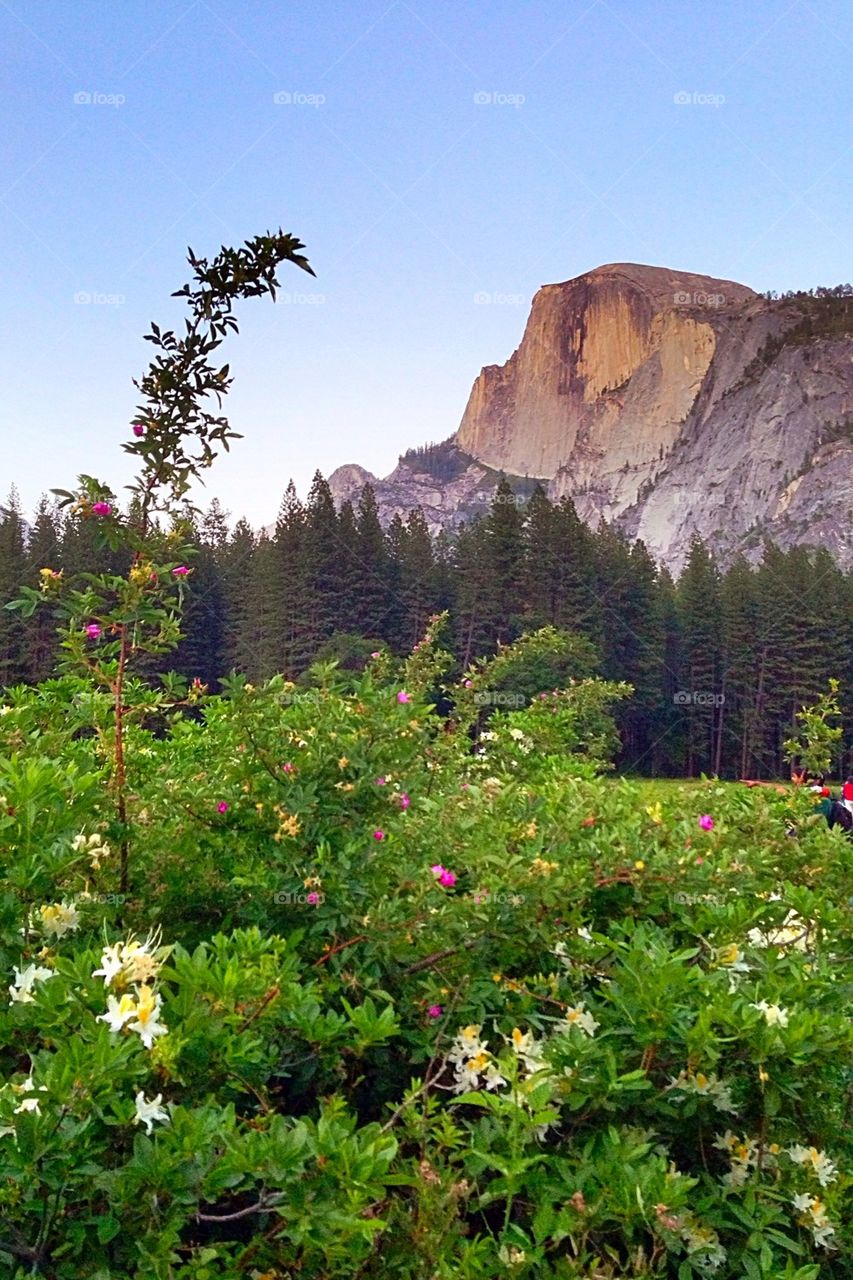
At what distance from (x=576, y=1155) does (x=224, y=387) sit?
Result: 196cm

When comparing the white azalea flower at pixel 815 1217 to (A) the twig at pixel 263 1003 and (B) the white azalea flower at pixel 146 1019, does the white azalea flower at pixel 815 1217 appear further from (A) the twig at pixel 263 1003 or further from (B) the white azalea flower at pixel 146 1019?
(B) the white azalea flower at pixel 146 1019

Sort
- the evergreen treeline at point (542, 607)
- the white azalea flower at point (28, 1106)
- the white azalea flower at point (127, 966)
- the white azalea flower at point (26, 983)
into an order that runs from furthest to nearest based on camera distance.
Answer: the evergreen treeline at point (542, 607)
the white azalea flower at point (26, 983)
the white azalea flower at point (127, 966)
the white azalea flower at point (28, 1106)

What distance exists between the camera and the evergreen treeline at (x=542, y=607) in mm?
43031

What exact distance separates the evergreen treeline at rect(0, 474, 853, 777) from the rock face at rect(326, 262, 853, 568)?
2241 inches

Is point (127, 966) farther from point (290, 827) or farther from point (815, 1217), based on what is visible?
point (815, 1217)

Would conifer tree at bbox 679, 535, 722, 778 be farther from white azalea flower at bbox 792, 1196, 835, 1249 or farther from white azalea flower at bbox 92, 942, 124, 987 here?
white azalea flower at bbox 92, 942, 124, 987

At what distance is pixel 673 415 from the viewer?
15438cm

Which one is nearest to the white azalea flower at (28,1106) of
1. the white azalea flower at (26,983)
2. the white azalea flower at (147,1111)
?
the white azalea flower at (147,1111)

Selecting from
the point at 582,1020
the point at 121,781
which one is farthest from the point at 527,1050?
the point at 121,781

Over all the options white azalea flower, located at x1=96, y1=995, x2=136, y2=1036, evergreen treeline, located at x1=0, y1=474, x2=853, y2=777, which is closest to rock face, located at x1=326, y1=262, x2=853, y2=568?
evergreen treeline, located at x1=0, y1=474, x2=853, y2=777

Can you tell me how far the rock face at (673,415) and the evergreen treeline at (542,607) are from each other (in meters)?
56.9

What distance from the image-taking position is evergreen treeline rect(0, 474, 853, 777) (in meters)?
43.0

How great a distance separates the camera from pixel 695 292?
6757 inches

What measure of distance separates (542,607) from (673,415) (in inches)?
4762
